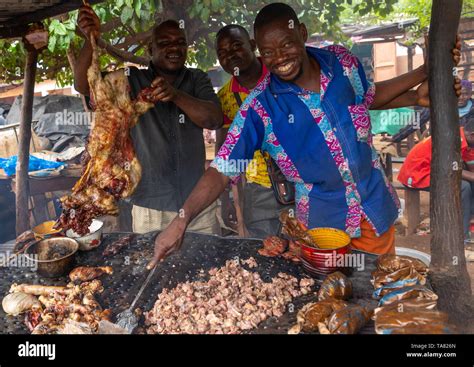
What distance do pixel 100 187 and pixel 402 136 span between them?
759 cm

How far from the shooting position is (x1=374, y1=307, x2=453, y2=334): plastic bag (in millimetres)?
1785

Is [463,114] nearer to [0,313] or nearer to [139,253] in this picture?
[139,253]

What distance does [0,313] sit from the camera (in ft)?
8.02

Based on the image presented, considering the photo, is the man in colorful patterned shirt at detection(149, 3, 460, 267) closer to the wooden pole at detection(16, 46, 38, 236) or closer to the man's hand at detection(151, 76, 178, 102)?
the man's hand at detection(151, 76, 178, 102)

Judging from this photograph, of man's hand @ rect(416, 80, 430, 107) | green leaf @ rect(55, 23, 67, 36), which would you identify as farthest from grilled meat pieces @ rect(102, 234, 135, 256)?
green leaf @ rect(55, 23, 67, 36)

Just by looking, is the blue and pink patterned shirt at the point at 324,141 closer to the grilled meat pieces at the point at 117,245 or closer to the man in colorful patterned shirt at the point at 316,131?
the man in colorful patterned shirt at the point at 316,131

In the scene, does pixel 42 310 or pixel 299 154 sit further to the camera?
pixel 299 154

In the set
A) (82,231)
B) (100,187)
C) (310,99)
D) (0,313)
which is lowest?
(0,313)

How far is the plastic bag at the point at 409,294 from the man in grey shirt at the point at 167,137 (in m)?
1.94

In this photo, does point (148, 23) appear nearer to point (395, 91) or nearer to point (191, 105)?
point (191, 105)

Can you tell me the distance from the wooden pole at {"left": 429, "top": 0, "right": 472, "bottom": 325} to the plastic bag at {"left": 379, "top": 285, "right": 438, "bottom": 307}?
0.56 metres

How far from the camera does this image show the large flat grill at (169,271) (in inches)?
90.3
